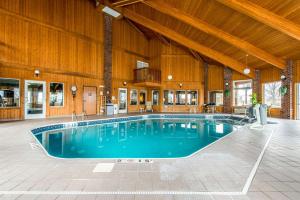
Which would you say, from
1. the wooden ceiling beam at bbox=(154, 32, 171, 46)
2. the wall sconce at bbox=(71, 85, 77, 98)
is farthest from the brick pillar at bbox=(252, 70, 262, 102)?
the wall sconce at bbox=(71, 85, 77, 98)

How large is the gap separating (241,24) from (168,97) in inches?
304

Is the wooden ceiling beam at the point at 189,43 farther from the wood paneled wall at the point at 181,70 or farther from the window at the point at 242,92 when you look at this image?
the wood paneled wall at the point at 181,70

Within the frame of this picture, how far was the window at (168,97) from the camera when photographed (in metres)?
13.8

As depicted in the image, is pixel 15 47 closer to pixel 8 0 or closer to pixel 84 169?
pixel 8 0

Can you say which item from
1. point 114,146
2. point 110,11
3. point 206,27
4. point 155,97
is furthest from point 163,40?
point 114,146

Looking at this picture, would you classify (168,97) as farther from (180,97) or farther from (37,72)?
(37,72)

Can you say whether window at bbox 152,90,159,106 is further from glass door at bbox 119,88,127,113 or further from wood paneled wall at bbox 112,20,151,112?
glass door at bbox 119,88,127,113

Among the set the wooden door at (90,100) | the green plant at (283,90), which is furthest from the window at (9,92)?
the green plant at (283,90)

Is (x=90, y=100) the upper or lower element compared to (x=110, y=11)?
lower

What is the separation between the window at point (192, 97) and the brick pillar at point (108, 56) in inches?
239

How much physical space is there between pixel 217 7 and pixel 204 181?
21.5 ft

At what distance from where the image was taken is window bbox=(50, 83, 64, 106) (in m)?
9.21

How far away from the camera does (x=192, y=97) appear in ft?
45.4

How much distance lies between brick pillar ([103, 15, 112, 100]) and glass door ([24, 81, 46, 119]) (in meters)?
3.70
